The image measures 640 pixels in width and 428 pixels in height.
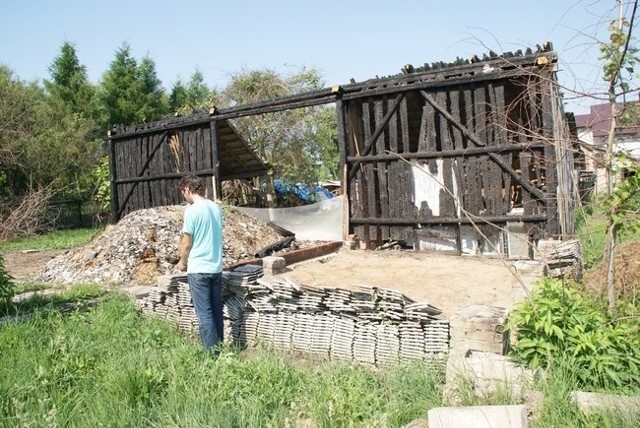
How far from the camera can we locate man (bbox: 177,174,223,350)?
5410 mm

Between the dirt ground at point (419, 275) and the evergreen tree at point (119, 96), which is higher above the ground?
the evergreen tree at point (119, 96)

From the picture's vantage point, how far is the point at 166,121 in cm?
1498

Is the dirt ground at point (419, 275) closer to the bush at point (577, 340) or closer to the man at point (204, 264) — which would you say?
the man at point (204, 264)

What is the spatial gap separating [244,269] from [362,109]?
6036 millimetres

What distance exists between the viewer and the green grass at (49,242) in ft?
52.8

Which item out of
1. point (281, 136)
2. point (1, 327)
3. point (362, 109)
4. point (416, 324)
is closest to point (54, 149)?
point (281, 136)

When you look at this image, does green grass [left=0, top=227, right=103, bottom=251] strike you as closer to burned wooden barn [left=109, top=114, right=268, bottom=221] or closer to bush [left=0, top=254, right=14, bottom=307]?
burned wooden barn [left=109, top=114, right=268, bottom=221]

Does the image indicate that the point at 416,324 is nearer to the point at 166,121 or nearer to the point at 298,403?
the point at 298,403

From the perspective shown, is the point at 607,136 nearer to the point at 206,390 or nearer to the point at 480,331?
the point at 480,331

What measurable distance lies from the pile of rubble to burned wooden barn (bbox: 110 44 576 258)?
252 cm

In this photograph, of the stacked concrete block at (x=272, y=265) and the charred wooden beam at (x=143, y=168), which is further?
the charred wooden beam at (x=143, y=168)

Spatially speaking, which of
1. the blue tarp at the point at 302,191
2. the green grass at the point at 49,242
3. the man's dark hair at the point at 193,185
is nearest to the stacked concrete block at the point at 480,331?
the man's dark hair at the point at 193,185

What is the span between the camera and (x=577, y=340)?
137 inches

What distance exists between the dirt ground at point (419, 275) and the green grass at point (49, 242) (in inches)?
182
